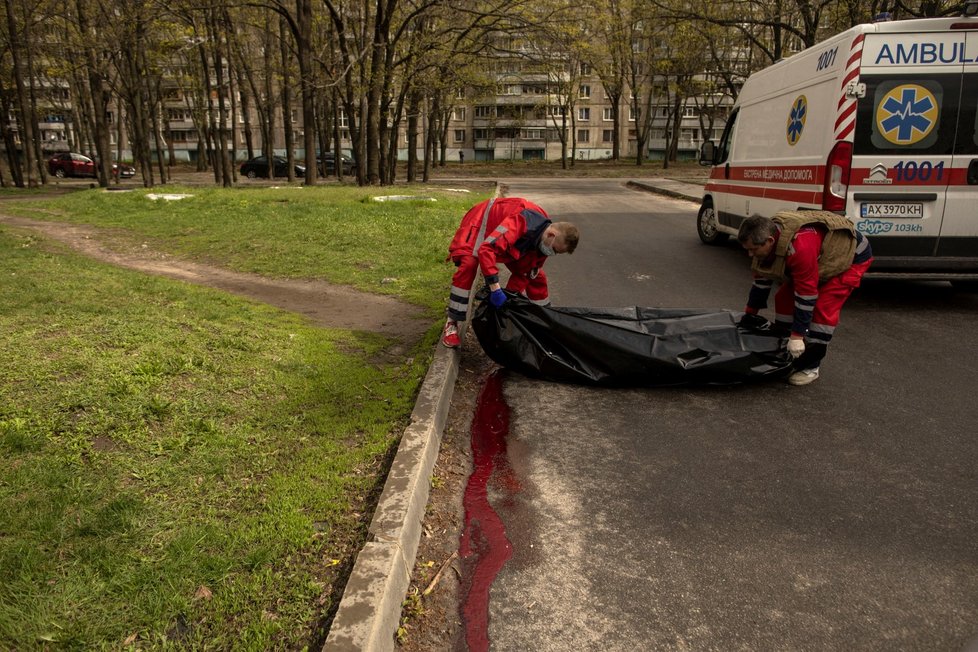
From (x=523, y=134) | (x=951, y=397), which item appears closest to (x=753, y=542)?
(x=951, y=397)

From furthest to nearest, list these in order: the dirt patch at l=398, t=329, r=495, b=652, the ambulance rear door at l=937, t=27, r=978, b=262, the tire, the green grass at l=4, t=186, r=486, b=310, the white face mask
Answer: the green grass at l=4, t=186, r=486, b=310 → the tire → the ambulance rear door at l=937, t=27, r=978, b=262 → the white face mask → the dirt patch at l=398, t=329, r=495, b=652

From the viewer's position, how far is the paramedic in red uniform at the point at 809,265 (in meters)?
4.78

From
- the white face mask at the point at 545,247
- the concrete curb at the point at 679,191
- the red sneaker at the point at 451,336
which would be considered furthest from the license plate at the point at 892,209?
the concrete curb at the point at 679,191

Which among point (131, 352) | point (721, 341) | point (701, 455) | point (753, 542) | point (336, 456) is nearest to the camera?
point (753, 542)

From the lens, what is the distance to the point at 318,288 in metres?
8.06

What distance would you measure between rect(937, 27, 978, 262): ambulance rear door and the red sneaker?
195 inches

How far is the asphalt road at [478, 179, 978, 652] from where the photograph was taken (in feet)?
8.52

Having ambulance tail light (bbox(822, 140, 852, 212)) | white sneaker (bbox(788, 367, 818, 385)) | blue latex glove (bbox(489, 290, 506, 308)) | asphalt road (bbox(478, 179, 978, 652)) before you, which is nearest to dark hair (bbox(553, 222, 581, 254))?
blue latex glove (bbox(489, 290, 506, 308))

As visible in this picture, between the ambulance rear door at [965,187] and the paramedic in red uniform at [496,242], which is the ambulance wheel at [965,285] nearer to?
the ambulance rear door at [965,187]

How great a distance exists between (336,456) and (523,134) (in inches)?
3074

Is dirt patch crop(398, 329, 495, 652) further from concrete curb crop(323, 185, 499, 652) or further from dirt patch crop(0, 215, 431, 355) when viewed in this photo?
dirt patch crop(0, 215, 431, 355)

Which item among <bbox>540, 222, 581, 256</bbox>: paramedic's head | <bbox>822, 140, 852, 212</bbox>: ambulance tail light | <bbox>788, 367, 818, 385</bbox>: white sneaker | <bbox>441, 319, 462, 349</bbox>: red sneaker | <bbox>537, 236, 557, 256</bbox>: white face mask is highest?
<bbox>822, 140, 852, 212</bbox>: ambulance tail light

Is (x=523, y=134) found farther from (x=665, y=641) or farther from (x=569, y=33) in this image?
(x=665, y=641)

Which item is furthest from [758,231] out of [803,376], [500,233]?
[500,233]
